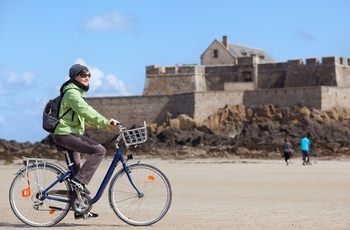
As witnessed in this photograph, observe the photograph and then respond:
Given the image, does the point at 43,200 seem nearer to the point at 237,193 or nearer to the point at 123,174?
the point at 123,174

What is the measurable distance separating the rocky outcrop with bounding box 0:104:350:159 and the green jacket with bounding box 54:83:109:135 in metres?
24.8

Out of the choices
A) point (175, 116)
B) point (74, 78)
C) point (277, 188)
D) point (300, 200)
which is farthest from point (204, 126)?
point (74, 78)

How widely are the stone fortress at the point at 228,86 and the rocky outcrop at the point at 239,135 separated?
0.91m

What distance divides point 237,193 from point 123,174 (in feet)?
16.3

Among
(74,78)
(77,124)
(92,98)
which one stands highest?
(92,98)

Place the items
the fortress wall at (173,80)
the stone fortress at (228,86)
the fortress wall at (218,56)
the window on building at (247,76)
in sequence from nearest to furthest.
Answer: the stone fortress at (228,86), the window on building at (247,76), the fortress wall at (173,80), the fortress wall at (218,56)

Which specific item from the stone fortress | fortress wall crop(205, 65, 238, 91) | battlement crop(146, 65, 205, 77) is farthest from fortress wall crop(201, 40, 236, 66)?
battlement crop(146, 65, 205, 77)

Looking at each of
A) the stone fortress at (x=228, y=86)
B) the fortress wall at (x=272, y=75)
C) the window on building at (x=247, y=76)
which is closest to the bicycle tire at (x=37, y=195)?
the stone fortress at (x=228, y=86)

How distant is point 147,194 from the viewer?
6.70 m

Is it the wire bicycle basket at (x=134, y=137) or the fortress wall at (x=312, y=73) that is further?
the fortress wall at (x=312, y=73)

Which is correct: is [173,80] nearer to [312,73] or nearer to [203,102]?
[203,102]

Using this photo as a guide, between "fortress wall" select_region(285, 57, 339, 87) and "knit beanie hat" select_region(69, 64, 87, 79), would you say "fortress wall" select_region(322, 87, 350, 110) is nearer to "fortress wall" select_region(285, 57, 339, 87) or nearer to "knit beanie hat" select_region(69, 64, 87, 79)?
"fortress wall" select_region(285, 57, 339, 87)

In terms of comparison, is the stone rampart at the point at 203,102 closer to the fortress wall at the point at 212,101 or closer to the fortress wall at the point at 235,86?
the fortress wall at the point at 212,101

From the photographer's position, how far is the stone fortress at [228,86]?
4456cm
